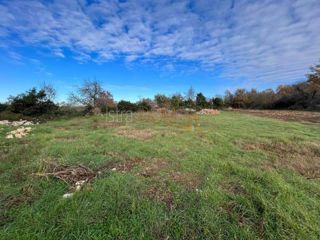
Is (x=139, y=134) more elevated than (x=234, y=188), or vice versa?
(x=139, y=134)

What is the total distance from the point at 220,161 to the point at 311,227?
1.99 metres

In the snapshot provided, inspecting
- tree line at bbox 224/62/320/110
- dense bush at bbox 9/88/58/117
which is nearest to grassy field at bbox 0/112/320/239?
dense bush at bbox 9/88/58/117

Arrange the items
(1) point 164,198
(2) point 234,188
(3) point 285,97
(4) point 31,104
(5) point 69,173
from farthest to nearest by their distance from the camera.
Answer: (3) point 285,97
(4) point 31,104
(5) point 69,173
(2) point 234,188
(1) point 164,198

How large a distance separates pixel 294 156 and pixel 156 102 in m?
21.4

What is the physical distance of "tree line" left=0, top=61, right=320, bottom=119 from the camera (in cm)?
1630

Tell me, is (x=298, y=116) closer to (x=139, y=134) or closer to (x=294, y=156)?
(x=294, y=156)

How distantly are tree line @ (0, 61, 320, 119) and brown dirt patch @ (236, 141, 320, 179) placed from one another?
15568mm

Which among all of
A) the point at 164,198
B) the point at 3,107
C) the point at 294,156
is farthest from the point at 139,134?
the point at 3,107

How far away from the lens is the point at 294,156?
472 cm

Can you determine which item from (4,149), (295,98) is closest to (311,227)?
(4,149)

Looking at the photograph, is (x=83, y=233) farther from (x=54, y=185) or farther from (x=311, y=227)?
Result: (x=311, y=227)

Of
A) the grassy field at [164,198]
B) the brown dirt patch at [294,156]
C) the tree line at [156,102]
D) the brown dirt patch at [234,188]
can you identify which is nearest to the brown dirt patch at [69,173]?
the grassy field at [164,198]

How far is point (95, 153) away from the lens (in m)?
4.59

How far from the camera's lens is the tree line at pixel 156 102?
16.3m
